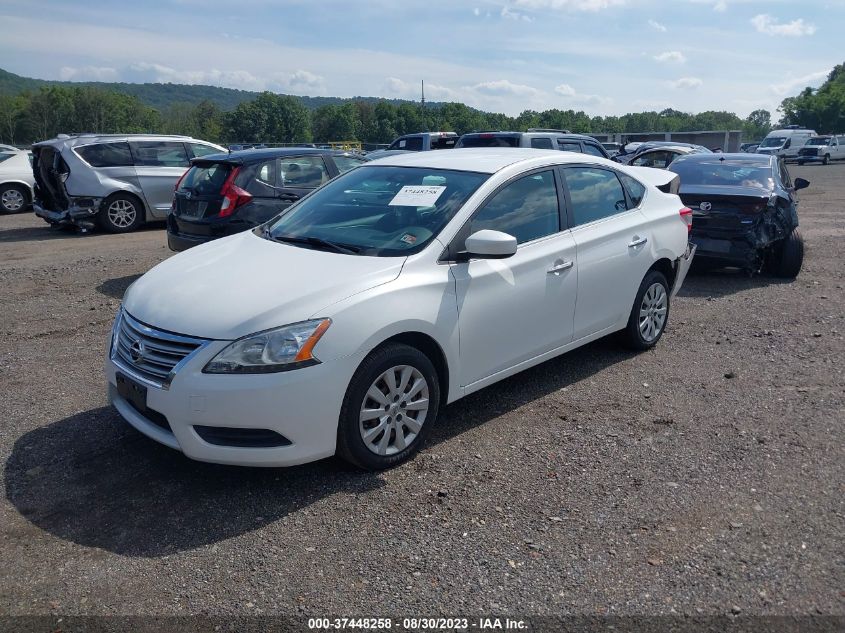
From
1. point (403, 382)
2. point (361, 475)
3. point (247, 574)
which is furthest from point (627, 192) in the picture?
point (247, 574)

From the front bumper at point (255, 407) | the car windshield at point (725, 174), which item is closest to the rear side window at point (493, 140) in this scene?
the car windshield at point (725, 174)

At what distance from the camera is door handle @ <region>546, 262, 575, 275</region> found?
192 inches

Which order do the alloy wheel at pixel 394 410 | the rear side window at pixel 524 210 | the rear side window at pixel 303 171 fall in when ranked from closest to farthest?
the alloy wheel at pixel 394 410 < the rear side window at pixel 524 210 < the rear side window at pixel 303 171

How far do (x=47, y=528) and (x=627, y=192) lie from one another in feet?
15.4

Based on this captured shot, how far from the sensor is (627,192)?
5.89 meters

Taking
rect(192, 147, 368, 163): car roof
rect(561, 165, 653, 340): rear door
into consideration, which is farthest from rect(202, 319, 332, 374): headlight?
rect(192, 147, 368, 163): car roof

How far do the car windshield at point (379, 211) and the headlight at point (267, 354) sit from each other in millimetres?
908

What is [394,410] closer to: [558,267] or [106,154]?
[558,267]

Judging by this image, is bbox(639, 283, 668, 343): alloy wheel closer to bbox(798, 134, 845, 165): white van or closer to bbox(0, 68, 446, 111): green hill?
bbox(798, 134, 845, 165): white van

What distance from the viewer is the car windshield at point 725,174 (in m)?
9.06

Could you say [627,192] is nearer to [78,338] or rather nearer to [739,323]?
[739,323]

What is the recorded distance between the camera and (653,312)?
611cm

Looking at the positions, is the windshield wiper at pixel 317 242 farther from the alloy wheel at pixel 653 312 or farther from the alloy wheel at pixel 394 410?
the alloy wheel at pixel 653 312

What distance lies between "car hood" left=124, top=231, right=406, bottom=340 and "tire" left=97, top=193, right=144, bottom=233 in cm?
902
